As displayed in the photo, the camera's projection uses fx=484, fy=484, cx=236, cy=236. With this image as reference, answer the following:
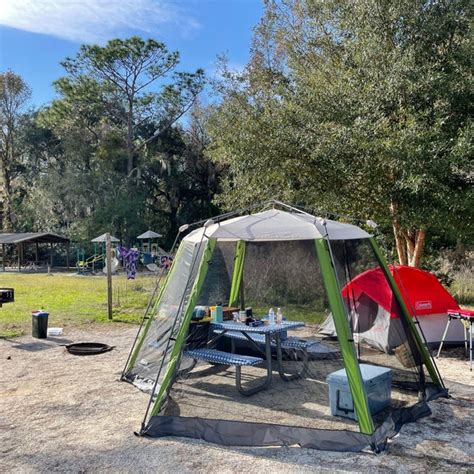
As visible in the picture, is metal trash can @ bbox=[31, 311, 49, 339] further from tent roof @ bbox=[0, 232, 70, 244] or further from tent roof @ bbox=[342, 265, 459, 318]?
tent roof @ bbox=[0, 232, 70, 244]

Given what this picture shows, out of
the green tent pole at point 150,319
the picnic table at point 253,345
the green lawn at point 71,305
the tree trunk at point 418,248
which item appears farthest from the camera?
the green lawn at point 71,305

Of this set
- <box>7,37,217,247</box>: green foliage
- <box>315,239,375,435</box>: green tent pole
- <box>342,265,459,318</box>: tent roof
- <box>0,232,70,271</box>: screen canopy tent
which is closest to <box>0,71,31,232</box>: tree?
<box>7,37,217,247</box>: green foliage

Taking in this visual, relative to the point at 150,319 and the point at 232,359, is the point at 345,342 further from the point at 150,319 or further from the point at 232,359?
the point at 150,319

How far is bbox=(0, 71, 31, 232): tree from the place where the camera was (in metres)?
34.2

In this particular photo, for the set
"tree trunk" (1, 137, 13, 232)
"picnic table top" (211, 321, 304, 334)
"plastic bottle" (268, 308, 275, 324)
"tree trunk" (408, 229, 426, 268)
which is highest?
"tree trunk" (1, 137, 13, 232)

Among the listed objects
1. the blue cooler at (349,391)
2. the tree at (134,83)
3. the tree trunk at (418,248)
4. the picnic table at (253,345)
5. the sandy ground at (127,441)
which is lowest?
the sandy ground at (127,441)

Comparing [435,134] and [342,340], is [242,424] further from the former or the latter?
[435,134]

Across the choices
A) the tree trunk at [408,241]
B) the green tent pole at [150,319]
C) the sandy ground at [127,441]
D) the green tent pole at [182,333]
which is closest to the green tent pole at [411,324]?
the sandy ground at [127,441]

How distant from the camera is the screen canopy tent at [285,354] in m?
4.01

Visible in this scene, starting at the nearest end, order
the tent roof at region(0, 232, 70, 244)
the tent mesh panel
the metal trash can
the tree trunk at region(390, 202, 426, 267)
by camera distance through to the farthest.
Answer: the tent mesh panel, the metal trash can, the tree trunk at region(390, 202, 426, 267), the tent roof at region(0, 232, 70, 244)

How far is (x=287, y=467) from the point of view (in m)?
3.44

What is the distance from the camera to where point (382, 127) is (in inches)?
305

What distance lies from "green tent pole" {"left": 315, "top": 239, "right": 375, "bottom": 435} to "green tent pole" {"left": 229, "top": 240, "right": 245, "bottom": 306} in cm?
215

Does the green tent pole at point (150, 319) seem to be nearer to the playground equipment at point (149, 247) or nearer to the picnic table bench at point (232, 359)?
the picnic table bench at point (232, 359)
